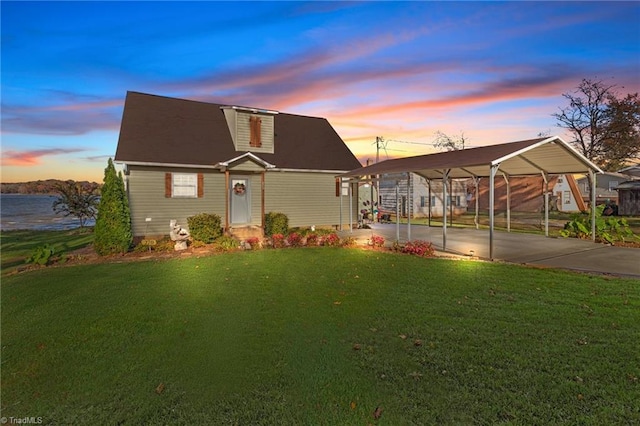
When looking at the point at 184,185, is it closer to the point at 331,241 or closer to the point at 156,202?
the point at 156,202

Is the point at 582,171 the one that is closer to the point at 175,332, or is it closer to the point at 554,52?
the point at 554,52

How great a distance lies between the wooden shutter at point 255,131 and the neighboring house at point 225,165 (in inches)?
1.9

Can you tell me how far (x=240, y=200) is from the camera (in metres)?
16.1

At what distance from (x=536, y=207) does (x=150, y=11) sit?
35557 millimetres

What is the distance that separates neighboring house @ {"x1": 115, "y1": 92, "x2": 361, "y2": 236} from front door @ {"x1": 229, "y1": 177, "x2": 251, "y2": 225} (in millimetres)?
46

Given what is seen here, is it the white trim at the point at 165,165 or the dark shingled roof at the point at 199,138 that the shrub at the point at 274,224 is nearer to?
the dark shingled roof at the point at 199,138

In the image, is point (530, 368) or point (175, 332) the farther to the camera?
point (175, 332)

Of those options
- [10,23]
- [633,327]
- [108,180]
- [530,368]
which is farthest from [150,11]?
[633,327]

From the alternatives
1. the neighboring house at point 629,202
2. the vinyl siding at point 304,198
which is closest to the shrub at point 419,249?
the vinyl siding at point 304,198

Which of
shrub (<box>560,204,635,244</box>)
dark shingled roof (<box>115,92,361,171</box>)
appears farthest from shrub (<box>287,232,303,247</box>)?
shrub (<box>560,204,635,244</box>)

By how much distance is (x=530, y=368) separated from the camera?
11.8ft

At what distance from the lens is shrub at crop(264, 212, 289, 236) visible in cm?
1556

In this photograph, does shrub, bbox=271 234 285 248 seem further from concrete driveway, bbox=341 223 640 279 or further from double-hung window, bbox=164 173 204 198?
double-hung window, bbox=164 173 204 198

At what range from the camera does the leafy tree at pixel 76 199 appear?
19828mm
